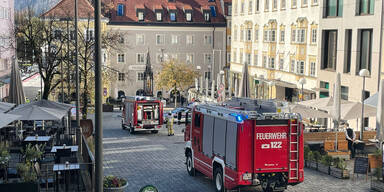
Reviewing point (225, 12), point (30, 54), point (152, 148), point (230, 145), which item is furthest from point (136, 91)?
point (230, 145)

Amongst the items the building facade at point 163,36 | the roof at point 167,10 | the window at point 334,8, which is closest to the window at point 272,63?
the window at point 334,8

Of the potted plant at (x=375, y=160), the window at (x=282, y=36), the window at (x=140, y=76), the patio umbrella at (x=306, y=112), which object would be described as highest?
the window at (x=282, y=36)

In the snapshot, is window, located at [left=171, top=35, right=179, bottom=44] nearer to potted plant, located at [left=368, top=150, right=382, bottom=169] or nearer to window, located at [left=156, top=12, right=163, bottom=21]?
window, located at [left=156, top=12, right=163, bottom=21]

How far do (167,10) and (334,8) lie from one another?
44.9 metres

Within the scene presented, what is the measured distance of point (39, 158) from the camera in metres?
18.4

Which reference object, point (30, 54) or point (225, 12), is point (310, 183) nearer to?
point (30, 54)

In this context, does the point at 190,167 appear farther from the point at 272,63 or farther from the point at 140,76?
the point at 140,76

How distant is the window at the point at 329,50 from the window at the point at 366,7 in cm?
454

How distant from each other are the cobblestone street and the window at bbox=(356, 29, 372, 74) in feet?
42.7

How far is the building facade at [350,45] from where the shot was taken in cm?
3338

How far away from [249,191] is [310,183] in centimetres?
241

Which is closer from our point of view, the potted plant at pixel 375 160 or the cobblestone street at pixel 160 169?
A: the cobblestone street at pixel 160 169

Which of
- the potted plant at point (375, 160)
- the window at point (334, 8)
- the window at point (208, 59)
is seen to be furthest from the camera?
the window at point (208, 59)

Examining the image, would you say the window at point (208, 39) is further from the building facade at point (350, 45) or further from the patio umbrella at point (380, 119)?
the patio umbrella at point (380, 119)
